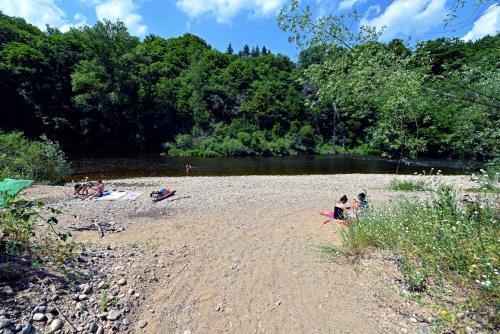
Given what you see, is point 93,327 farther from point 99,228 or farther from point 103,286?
point 99,228

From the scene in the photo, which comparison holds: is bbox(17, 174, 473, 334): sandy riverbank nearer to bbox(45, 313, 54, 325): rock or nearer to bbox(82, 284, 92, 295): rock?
bbox(82, 284, 92, 295): rock

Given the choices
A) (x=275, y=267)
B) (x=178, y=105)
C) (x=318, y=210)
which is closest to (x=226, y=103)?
(x=178, y=105)

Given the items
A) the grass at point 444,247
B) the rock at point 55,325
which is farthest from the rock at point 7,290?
the grass at point 444,247

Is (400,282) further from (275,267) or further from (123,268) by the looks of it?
(123,268)

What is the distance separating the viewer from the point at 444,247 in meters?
4.04

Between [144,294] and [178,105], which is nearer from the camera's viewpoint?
[144,294]

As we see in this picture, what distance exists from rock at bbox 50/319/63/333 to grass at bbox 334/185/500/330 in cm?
406

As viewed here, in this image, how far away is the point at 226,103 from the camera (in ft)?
196

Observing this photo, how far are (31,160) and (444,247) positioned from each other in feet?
61.1

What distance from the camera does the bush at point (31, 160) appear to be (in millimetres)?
14545

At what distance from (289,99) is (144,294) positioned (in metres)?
58.8

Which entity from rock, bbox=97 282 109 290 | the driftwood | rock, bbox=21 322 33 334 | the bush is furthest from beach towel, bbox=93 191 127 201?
rock, bbox=21 322 33 334

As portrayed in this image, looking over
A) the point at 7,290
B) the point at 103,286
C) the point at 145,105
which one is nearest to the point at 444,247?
the point at 103,286

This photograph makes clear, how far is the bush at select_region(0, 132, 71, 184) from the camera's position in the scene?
14.5 meters
